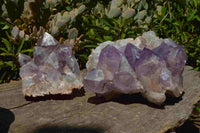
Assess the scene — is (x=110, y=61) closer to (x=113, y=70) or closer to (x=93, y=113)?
(x=113, y=70)

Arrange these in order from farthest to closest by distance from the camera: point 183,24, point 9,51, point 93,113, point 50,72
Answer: point 183,24 → point 9,51 → point 50,72 → point 93,113

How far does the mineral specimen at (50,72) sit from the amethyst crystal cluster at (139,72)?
0.12 meters

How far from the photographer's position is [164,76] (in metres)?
1.25

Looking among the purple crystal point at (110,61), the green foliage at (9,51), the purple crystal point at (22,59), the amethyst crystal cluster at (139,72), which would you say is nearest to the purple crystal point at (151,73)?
the amethyst crystal cluster at (139,72)

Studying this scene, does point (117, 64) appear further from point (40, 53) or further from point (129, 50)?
point (40, 53)

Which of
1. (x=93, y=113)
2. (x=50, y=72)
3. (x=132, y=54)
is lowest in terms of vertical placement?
(x=93, y=113)

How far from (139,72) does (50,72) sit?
18.7 inches

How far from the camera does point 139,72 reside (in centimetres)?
127

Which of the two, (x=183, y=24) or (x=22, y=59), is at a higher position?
(x=183, y=24)

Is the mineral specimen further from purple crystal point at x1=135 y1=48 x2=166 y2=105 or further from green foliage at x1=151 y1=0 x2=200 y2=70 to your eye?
green foliage at x1=151 y1=0 x2=200 y2=70

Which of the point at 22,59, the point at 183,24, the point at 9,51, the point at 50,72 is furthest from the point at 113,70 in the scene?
the point at 183,24

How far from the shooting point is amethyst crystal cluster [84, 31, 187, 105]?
125 cm

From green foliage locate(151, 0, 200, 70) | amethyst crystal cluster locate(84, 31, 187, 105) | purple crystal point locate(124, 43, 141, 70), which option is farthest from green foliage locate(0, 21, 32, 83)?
green foliage locate(151, 0, 200, 70)

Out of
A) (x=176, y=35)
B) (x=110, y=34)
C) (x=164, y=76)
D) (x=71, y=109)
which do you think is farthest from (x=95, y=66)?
(x=176, y=35)
